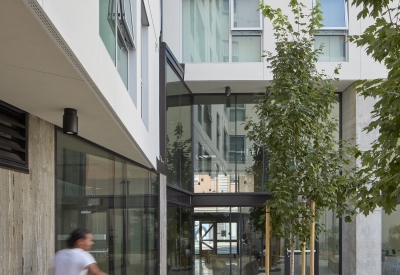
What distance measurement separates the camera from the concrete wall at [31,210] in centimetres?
528

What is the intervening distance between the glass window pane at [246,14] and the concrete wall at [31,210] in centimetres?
1290

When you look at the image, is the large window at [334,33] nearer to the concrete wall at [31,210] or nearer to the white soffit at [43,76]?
the white soffit at [43,76]

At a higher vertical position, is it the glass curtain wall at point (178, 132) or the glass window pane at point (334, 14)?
the glass window pane at point (334, 14)

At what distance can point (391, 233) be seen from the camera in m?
19.3

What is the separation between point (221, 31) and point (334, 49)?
3.47 metres

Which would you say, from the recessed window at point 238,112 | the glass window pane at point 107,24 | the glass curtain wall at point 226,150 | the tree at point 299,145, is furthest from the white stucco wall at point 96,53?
the recessed window at point 238,112

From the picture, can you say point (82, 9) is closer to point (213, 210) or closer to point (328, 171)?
point (328, 171)

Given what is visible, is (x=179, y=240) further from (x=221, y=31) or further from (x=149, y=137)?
(x=149, y=137)

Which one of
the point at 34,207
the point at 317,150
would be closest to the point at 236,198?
the point at 317,150

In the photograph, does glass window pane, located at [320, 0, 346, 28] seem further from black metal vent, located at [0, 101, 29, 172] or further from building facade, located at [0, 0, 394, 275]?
black metal vent, located at [0, 101, 29, 172]

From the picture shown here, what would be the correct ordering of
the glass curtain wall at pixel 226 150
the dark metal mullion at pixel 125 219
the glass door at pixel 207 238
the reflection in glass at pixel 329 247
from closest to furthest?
the dark metal mullion at pixel 125 219, the reflection in glass at pixel 329 247, the glass curtain wall at pixel 226 150, the glass door at pixel 207 238

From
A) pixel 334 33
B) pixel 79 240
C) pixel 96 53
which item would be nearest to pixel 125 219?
pixel 79 240

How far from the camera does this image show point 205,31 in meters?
18.9

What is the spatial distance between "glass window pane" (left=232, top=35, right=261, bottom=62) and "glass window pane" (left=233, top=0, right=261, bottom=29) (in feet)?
1.33
